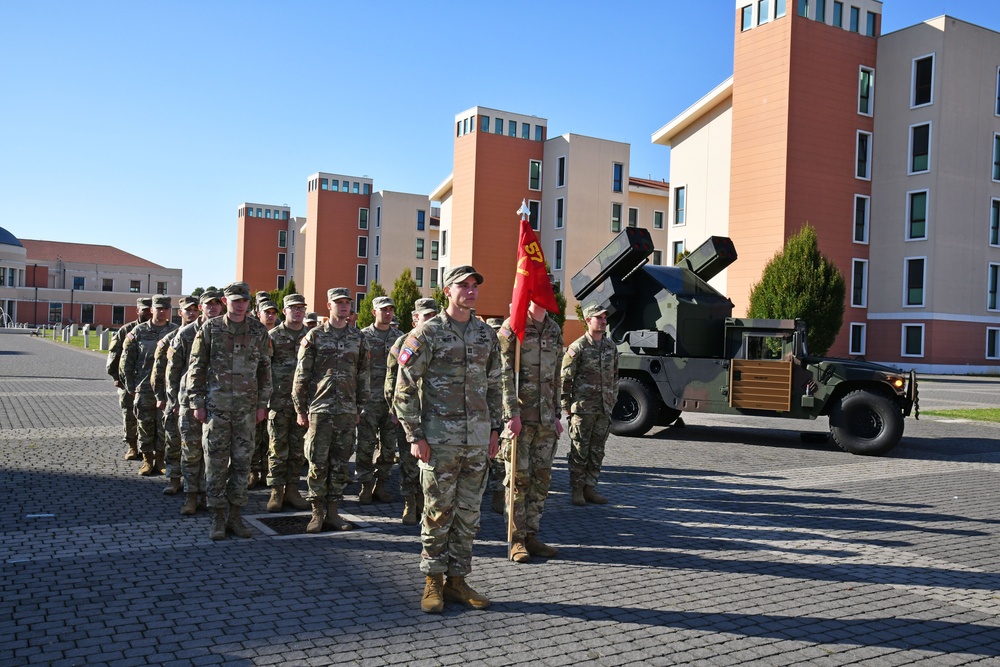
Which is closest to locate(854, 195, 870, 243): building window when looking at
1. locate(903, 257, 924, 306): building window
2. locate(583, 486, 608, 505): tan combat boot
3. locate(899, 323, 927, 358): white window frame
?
locate(903, 257, 924, 306): building window

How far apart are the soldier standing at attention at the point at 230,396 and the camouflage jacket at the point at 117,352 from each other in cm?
386

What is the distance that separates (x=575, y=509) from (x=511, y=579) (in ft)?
8.01

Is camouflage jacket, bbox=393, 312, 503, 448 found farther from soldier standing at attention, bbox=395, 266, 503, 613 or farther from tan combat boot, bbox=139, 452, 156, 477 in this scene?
tan combat boot, bbox=139, 452, 156, 477

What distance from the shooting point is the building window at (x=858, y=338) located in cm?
4009

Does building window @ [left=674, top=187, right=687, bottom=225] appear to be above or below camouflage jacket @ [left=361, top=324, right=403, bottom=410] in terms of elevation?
above

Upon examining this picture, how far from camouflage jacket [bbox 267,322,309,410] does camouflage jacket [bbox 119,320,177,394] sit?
6.98 ft

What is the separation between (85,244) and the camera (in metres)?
119

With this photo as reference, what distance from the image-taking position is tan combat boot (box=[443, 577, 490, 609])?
17.2 ft

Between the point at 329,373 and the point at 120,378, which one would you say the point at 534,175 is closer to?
the point at 120,378

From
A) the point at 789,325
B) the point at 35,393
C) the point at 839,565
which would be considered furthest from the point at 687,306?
the point at 35,393

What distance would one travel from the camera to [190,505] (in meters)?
7.50

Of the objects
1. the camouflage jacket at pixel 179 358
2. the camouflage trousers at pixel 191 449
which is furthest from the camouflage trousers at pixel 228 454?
the camouflage jacket at pixel 179 358

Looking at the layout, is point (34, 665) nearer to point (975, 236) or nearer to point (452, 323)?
point (452, 323)

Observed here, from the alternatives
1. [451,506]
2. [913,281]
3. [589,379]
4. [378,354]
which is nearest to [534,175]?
[913,281]
